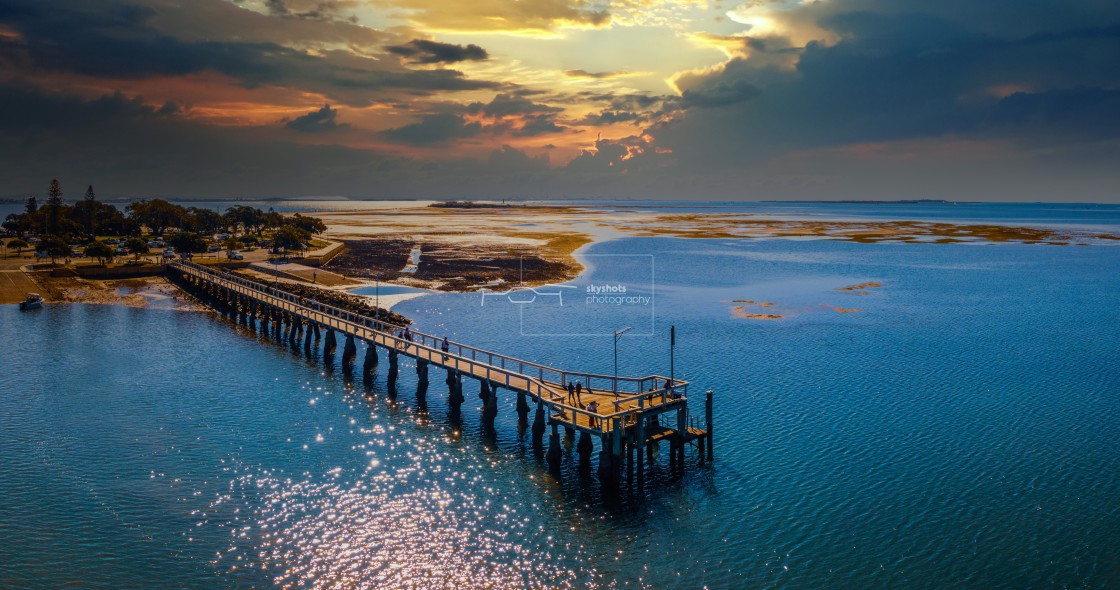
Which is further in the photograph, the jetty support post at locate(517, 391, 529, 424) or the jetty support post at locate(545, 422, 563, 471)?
the jetty support post at locate(517, 391, 529, 424)

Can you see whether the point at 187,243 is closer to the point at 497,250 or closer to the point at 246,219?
the point at 497,250

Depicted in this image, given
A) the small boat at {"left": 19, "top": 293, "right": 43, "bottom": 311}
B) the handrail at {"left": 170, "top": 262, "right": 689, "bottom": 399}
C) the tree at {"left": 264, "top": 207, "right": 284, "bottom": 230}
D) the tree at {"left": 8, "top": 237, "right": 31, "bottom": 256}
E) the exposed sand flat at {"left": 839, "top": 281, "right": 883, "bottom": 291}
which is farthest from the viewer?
the tree at {"left": 264, "top": 207, "right": 284, "bottom": 230}

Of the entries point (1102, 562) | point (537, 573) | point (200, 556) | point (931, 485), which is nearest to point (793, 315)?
point (931, 485)

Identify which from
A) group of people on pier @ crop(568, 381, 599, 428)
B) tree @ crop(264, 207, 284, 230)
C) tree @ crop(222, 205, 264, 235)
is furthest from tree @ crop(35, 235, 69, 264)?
group of people on pier @ crop(568, 381, 599, 428)

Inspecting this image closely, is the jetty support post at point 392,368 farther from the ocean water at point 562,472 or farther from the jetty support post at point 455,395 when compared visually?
the jetty support post at point 455,395

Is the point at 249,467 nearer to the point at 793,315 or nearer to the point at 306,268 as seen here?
the point at 793,315

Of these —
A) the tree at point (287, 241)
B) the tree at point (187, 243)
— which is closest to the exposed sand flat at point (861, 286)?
the tree at point (287, 241)

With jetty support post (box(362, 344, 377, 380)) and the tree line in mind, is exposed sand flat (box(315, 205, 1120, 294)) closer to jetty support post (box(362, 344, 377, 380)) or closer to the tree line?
the tree line
